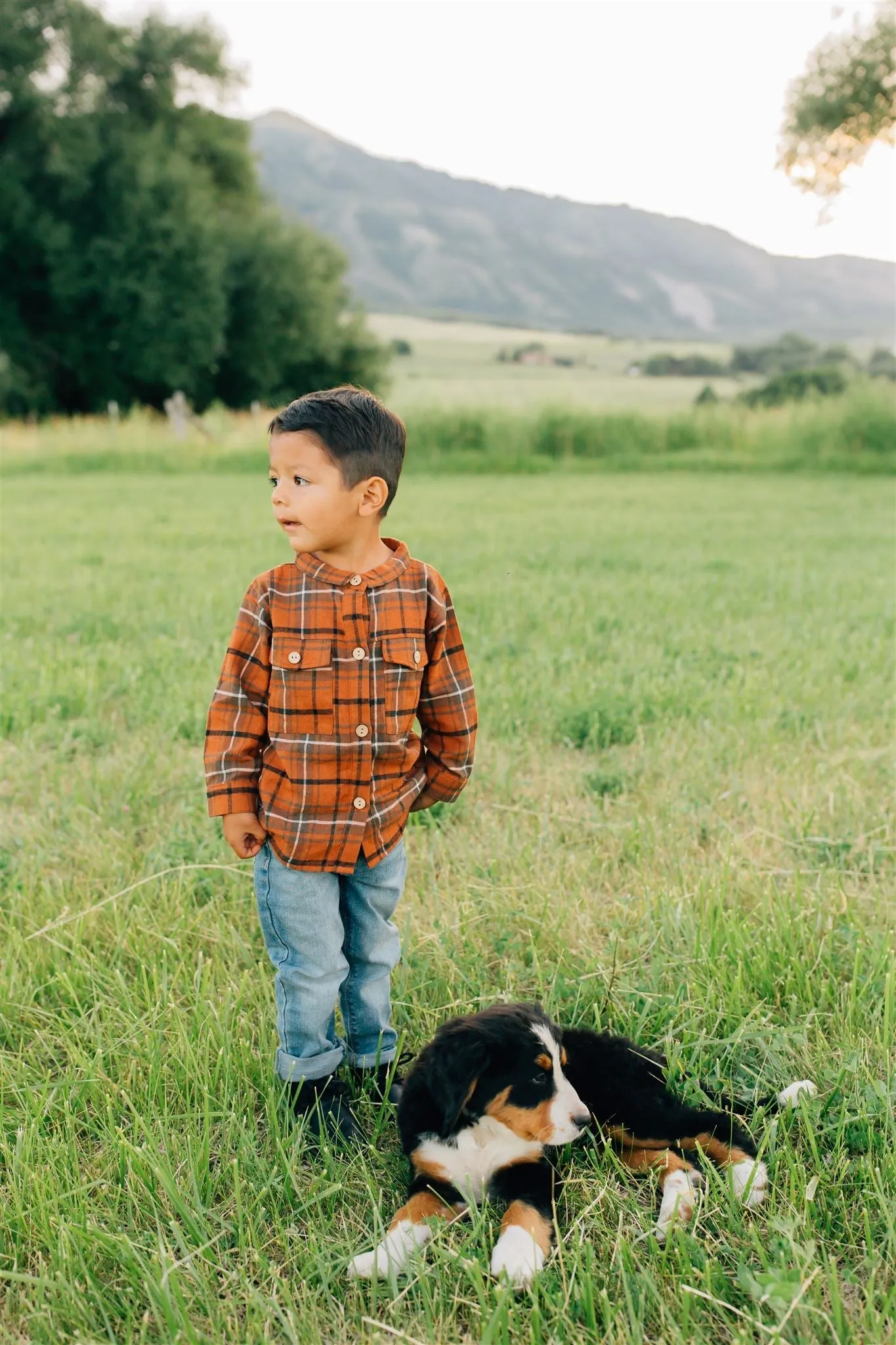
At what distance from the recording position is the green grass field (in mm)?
1888

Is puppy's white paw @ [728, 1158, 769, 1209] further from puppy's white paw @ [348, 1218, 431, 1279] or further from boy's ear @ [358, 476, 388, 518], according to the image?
boy's ear @ [358, 476, 388, 518]

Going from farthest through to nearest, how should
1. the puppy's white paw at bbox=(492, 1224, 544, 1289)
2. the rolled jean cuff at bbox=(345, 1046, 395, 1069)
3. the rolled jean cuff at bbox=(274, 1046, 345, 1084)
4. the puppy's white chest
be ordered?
the rolled jean cuff at bbox=(345, 1046, 395, 1069)
the rolled jean cuff at bbox=(274, 1046, 345, 1084)
the puppy's white chest
the puppy's white paw at bbox=(492, 1224, 544, 1289)

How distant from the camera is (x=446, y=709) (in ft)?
8.35

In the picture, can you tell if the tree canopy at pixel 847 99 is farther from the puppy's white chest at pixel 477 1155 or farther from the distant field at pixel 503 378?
the puppy's white chest at pixel 477 1155

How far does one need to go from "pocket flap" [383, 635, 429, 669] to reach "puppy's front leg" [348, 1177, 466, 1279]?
109cm

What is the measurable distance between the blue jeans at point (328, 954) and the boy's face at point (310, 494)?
754 millimetres

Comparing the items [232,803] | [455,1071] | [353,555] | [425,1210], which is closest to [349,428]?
[353,555]

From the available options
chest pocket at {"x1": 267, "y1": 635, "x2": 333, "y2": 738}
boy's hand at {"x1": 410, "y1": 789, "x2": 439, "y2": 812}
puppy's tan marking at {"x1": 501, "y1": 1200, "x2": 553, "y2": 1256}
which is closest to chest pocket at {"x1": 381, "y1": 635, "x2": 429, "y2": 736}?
chest pocket at {"x1": 267, "y1": 635, "x2": 333, "y2": 738}

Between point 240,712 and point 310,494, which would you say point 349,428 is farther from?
point 240,712

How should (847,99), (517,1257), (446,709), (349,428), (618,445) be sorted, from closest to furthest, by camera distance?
(517,1257), (349,428), (446,709), (618,445), (847,99)

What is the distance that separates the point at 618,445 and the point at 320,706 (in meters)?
22.4

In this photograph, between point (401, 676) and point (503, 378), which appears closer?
point (401, 676)

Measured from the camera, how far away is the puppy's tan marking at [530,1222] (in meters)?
1.96

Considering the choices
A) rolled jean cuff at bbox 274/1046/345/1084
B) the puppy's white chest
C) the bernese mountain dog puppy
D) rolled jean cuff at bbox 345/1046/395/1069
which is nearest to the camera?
the bernese mountain dog puppy
